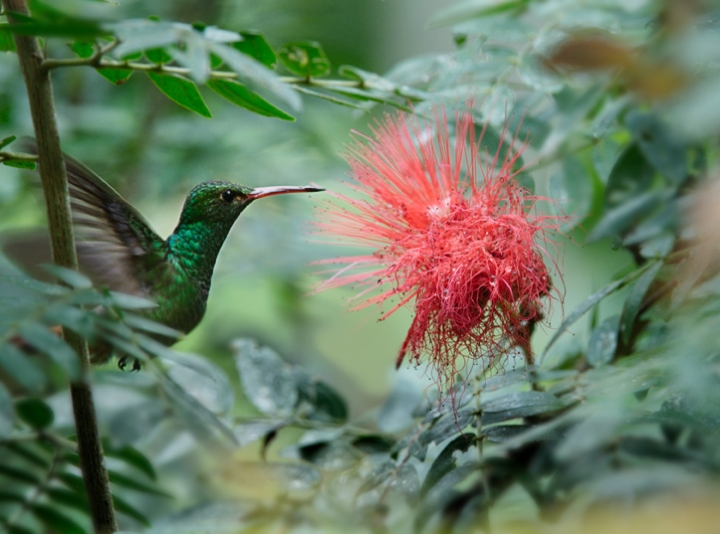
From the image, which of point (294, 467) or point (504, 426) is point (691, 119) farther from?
point (294, 467)

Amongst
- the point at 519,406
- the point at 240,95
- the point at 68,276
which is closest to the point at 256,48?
the point at 240,95

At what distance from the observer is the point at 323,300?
→ 173cm

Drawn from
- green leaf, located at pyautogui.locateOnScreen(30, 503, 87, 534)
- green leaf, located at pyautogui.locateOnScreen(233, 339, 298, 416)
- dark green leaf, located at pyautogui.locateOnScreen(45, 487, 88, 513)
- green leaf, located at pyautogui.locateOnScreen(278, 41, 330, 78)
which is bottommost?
green leaf, located at pyautogui.locateOnScreen(30, 503, 87, 534)

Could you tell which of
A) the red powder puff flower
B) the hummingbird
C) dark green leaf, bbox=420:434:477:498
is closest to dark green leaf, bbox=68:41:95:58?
the hummingbird

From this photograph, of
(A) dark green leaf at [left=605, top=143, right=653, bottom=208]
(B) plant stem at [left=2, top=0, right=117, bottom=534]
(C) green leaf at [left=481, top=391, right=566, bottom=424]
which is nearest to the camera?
(B) plant stem at [left=2, top=0, right=117, bottom=534]

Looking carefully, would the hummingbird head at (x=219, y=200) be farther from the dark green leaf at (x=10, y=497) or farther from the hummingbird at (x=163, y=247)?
the dark green leaf at (x=10, y=497)

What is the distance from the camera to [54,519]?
72 cm

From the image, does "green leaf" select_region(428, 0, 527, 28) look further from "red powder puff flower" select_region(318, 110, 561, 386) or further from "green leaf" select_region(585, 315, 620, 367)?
"green leaf" select_region(585, 315, 620, 367)

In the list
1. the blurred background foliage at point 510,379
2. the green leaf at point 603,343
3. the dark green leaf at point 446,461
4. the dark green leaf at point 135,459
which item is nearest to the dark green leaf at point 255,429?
the blurred background foliage at point 510,379

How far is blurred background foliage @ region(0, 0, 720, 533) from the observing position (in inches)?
19.0

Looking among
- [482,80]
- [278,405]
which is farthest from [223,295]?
[482,80]

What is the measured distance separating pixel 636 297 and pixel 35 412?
1.80 ft

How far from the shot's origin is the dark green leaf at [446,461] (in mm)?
667

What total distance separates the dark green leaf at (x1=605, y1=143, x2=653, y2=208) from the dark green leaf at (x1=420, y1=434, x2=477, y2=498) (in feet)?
1.02
